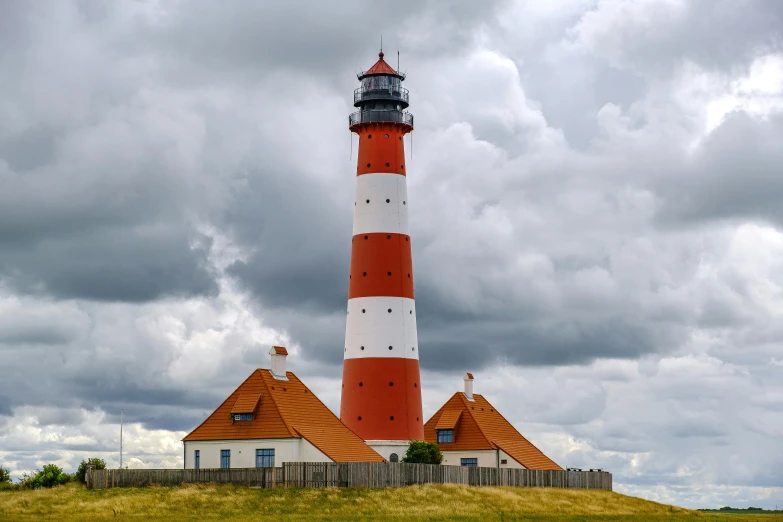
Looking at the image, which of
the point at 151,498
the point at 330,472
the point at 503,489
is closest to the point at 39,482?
the point at 151,498

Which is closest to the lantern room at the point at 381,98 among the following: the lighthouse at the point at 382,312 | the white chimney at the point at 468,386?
the lighthouse at the point at 382,312

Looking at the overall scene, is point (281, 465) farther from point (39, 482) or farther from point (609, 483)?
point (609, 483)

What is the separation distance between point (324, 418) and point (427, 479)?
25.6ft

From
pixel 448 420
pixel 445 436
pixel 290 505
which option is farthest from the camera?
pixel 448 420

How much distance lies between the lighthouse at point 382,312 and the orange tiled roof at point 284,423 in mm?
2052

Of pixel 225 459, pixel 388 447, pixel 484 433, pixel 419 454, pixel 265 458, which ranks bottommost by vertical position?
pixel 225 459

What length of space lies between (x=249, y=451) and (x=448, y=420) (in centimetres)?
1897

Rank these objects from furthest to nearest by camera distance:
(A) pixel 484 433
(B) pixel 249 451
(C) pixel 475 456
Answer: (A) pixel 484 433 < (C) pixel 475 456 < (B) pixel 249 451

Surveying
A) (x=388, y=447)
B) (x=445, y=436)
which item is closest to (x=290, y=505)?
(x=388, y=447)

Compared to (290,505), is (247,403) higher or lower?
higher

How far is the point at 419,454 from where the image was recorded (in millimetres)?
74188

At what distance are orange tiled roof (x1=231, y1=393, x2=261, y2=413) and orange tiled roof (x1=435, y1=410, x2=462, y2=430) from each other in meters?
17.2

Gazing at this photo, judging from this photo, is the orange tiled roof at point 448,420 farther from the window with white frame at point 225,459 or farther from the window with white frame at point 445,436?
the window with white frame at point 225,459

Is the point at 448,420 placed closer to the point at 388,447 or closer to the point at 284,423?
the point at 388,447
